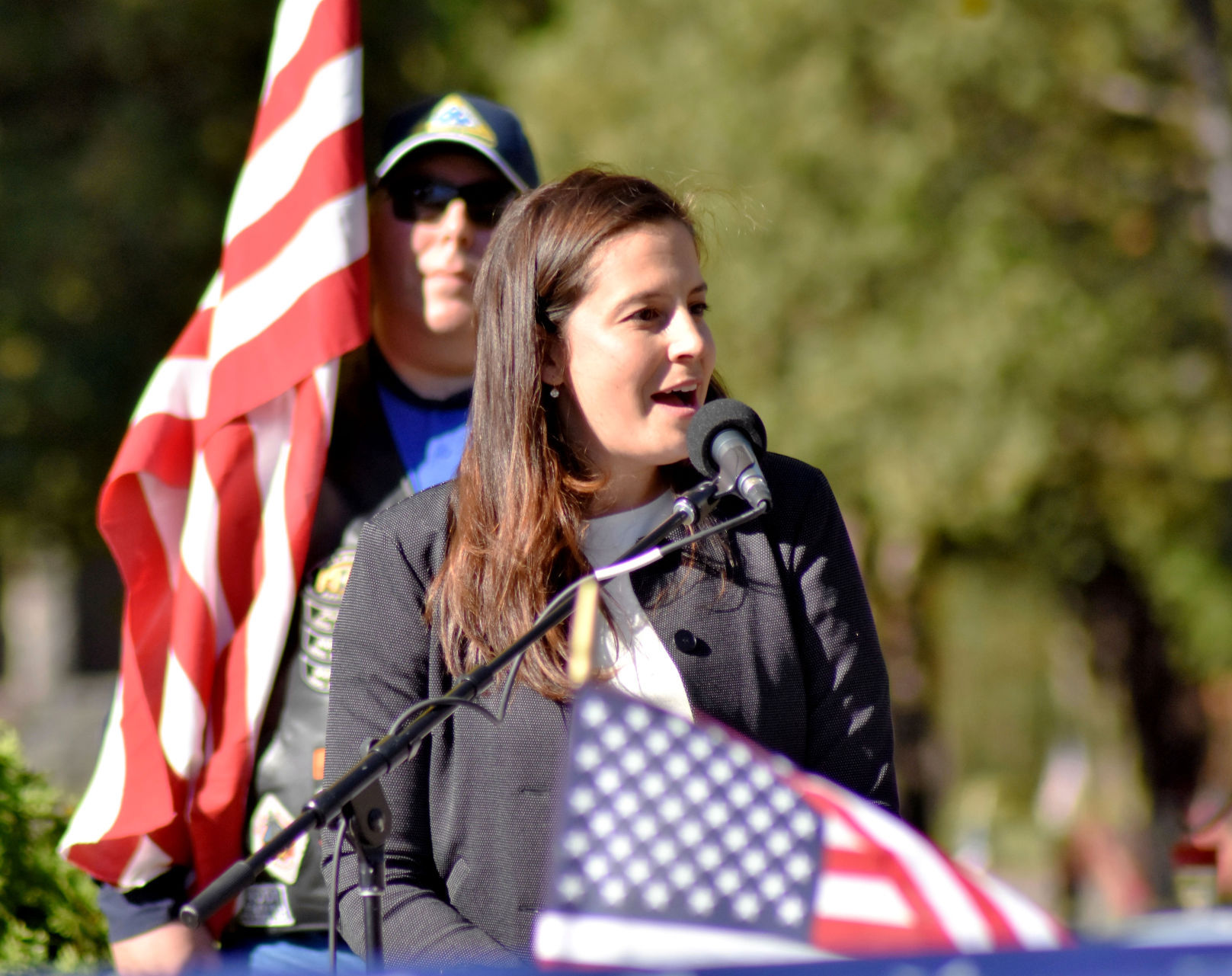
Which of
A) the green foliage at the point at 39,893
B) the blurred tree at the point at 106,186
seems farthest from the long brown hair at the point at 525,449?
the blurred tree at the point at 106,186

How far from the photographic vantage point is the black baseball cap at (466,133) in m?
3.37

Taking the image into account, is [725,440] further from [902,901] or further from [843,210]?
[843,210]

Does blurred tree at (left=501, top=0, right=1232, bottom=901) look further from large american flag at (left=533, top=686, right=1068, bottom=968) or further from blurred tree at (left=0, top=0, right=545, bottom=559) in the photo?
large american flag at (left=533, top=686, right=1068, bottom=968)

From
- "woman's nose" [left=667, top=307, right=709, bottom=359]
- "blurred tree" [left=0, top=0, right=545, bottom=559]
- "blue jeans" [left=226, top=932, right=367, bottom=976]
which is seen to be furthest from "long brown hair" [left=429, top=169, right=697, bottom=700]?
"blurred tree" [left=0, top=0, right=545, bottom=559]

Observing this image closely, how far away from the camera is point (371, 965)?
196 cm

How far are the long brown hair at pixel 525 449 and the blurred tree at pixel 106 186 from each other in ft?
22.8

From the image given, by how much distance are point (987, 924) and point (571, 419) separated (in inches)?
56.7

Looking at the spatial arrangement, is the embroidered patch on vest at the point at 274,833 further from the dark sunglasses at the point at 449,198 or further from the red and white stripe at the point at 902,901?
the red and white stripe at the point at 902,901

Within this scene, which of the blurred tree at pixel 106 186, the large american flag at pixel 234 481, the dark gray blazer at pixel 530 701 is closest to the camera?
the dark gray blazer at pixel 530 701

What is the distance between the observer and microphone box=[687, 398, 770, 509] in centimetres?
220

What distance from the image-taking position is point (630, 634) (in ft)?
8.17

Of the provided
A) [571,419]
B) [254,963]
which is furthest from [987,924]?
[254,963]

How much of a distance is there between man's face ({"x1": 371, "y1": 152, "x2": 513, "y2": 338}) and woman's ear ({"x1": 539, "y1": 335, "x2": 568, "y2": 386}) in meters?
0.67

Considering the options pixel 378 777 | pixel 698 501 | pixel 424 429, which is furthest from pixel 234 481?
pixel 698 501
